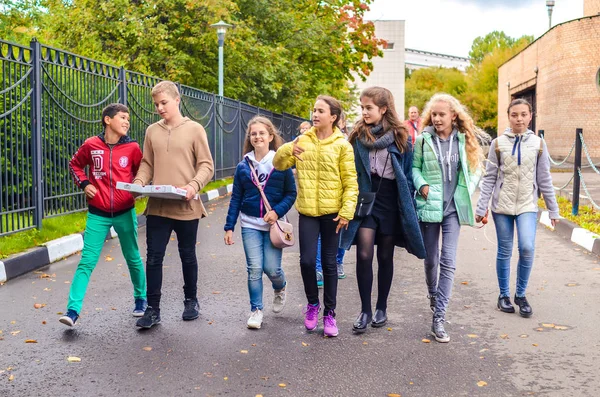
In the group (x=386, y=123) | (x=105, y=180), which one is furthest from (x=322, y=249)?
(x=105, y=180)

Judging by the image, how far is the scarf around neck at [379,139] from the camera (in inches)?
206

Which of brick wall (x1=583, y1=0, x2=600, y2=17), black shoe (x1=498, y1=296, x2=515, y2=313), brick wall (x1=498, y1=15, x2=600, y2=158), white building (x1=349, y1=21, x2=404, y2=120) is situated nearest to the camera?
black shoe (x1=498, y1=296, x2=515, y2=313)

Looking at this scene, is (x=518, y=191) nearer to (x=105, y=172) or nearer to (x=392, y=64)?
(x=105, y=172)

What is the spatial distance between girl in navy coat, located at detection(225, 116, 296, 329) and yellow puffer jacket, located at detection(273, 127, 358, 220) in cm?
26

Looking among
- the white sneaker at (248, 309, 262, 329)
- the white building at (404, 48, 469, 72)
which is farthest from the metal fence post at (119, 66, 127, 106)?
the white building at (404, 48, 469, 72)

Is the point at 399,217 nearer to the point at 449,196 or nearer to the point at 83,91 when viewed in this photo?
the point at 449,196

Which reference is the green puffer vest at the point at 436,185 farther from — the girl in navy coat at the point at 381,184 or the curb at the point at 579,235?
the curb at the point at 579,235

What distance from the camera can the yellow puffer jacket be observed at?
5168 mm

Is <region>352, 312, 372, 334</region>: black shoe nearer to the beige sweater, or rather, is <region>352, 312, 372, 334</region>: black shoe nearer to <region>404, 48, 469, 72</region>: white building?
the beige sweater

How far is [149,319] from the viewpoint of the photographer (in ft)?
17.6

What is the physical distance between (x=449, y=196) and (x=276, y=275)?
1.38 metres

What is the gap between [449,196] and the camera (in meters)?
5.43

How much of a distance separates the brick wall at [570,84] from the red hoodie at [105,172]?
99.0ft

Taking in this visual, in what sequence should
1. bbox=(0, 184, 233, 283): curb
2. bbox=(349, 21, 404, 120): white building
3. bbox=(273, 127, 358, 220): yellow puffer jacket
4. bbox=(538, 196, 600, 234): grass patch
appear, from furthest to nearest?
bbox=(349, 21, 404, 120): white building, bbox=(538, 196, 600, 234): grass patch, bbox=(0, 184, 233, 283): curb, bbox=(273, 127, 358, 220): yellow puffer jacket
